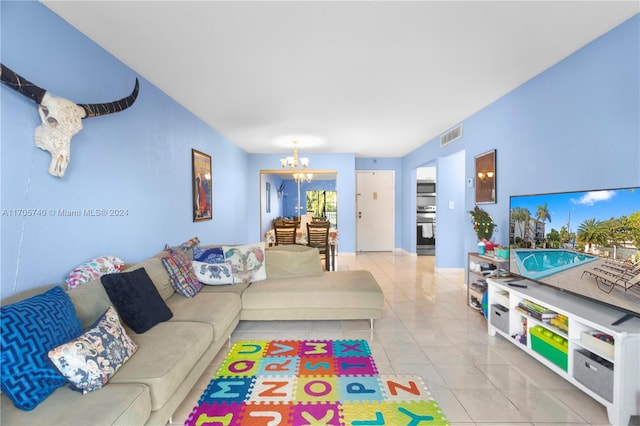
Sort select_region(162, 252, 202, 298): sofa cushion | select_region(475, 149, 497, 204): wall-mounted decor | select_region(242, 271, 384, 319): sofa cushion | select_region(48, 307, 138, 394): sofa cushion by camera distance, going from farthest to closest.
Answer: select_region(475, 149, 497, 204): wall-mounted decor → select_region(242, 271, 384, 319): sofa cushion → select_region(162, 252, 202, 298): sofa cushion → select_region(48, 307, 138, 394): sofa cushion

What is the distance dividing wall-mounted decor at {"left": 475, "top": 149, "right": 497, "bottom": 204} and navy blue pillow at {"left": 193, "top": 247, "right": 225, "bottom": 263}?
329 cm

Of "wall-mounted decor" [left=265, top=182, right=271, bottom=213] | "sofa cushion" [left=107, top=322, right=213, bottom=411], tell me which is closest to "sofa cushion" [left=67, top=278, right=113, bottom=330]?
"sofa cushion" [left=107, top=322, right=213, bottom=411]

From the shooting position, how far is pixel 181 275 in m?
2.72

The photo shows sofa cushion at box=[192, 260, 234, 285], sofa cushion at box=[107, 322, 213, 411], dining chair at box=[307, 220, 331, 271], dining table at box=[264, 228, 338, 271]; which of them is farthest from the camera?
dining table at box=[264, 228, 338, 271]

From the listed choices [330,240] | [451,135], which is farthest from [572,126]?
[330,240]

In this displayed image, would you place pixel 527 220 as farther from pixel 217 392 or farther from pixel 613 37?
pixel 217 392

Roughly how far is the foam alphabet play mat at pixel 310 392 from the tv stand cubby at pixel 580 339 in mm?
942

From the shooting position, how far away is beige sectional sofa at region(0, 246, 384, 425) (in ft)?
4.06

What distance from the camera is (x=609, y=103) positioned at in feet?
7.11

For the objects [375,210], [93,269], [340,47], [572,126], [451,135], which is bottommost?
[93,269]

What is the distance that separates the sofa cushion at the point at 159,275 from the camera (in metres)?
2.42

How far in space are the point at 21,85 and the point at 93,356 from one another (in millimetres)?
1521

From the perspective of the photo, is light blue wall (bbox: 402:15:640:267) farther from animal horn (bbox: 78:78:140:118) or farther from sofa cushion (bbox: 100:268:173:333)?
animal horn (bbox: 78:78:140:118)

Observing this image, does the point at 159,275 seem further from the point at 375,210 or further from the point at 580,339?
the point at 375,210
